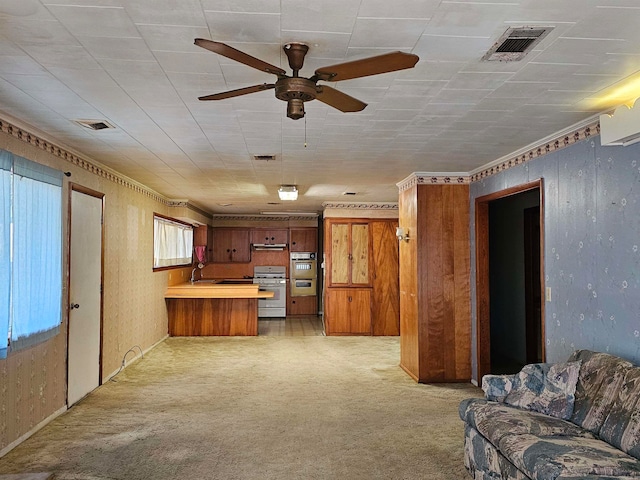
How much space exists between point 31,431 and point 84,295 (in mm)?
1372

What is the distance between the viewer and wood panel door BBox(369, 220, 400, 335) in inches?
342

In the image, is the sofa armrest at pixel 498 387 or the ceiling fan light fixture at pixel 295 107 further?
the sofa armrest at pixel 498 387

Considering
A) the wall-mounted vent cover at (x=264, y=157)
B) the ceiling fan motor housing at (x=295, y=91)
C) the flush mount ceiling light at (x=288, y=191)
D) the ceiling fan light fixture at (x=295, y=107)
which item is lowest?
the ceiling fan light fixture at (x=295, y=107)

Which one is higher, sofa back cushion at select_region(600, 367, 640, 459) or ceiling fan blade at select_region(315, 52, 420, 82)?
ceiling fan blade at select_region(315, 52, 420, 82)

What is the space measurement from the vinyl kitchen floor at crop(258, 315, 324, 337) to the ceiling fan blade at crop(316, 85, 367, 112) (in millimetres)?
6721

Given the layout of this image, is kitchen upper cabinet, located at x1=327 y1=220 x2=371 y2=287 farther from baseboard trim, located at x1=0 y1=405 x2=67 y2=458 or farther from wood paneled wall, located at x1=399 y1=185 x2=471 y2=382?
baseboard trim, located at x1=0 y1=405 x2=67 y2=458

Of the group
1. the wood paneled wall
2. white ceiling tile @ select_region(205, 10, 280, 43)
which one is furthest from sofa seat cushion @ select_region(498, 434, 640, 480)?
the wood paneled wall

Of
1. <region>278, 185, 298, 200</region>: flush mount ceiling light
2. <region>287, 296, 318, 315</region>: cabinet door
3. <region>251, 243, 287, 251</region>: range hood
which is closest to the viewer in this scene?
Result: <region>278, 185, 298, 200</region>: flush mount ceiling light

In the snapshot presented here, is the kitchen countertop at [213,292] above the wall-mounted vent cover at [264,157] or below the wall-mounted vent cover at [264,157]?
below

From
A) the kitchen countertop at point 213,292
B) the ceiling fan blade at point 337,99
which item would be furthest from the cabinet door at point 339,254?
the ceiling fan blade at point 337,99

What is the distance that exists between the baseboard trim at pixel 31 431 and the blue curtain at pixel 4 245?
30.4 inches

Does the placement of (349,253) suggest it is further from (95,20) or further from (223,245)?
(95,20)

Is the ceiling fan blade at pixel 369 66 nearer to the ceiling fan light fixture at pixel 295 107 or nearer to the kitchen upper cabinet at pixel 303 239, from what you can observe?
the ceiling fan light fixture at pixel 295 107

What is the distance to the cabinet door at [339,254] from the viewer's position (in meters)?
8.73
